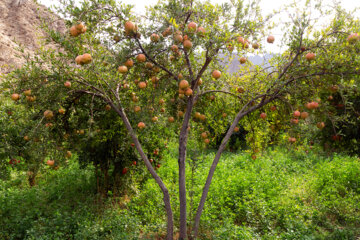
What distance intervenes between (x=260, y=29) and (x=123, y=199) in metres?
4.89

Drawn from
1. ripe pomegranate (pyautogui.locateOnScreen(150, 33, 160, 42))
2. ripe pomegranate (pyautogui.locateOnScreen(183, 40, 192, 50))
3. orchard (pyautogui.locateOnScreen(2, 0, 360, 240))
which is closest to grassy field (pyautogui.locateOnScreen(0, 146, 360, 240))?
orchard (pyautogui.locateOnScreen(2, 0, 360, 240))

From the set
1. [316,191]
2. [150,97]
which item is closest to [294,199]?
[316,191]

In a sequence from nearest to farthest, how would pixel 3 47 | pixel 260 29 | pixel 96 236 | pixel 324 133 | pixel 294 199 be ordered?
pixel 260 29 → pixel 96 236 → pixel 324 133 → pixel 294 199 → pixel 3 47

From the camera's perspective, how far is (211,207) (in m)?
5.19

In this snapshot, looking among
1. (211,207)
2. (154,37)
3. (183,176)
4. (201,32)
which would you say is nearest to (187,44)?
(201,32)

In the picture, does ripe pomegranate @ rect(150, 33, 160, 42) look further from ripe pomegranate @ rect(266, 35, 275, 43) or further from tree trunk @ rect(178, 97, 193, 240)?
ripe pomegranate @ rect(266, 35, 275, 43)

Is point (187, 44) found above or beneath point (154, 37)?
beneath

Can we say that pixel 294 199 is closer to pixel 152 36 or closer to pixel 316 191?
pixel 316 191

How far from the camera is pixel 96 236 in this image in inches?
163

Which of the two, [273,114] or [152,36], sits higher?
[152,36]

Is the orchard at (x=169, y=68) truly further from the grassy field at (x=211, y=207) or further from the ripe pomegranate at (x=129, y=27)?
the grassy field at (x=211, y=207)

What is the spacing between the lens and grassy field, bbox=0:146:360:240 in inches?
175

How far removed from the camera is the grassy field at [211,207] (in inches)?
175

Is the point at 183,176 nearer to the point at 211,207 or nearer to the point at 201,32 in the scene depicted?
the point at 211,207
